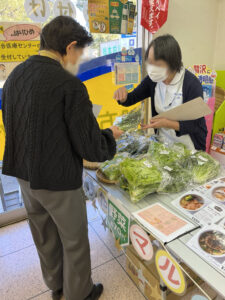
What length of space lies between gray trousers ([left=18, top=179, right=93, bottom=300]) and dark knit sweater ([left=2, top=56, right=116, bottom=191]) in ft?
0.32

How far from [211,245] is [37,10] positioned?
2.05 metres

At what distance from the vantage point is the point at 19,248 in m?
1.97

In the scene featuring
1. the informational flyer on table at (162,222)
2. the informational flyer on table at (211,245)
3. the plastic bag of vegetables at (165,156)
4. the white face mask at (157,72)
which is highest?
the white face mask at (157,72)

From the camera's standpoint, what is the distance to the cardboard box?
1281 millimetres

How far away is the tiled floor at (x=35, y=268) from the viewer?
5.10 ft

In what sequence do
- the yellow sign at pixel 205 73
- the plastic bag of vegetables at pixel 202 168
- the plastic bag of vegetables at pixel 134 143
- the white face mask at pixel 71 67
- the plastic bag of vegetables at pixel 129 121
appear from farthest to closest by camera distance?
1. the yellow sign at pixel 205 73
2. the plastic bag of vegetables at pixel 129 121
3. the plastic bag of vegetables at pixel 134 143
4. the plastic bag of vegetables at pixel 202 168
5. the white face mask at pixel 71 67

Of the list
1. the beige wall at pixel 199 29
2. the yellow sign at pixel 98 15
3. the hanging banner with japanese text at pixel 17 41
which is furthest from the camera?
the beige wall at pixel 199 29

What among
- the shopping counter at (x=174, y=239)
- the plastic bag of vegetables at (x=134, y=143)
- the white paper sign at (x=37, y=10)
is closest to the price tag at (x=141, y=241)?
Answer: the shopping counter at (x=174, y=239)

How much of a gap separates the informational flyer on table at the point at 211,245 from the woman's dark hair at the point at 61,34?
3.10 ft

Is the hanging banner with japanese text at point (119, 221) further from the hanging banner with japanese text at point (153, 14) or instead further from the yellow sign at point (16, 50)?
the hanging banner with japanese text at point (153, 14)

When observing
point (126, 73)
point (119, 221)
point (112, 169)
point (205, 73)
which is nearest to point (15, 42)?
point (126, 73)

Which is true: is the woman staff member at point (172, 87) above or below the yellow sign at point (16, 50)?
below

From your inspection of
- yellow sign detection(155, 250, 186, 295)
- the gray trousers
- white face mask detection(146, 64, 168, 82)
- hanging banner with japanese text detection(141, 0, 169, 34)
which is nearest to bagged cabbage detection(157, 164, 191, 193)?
yellow sign detection(155, 250, 186, 295)

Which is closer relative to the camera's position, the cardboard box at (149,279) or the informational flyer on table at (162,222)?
the informational flyer on table at (162,222)
